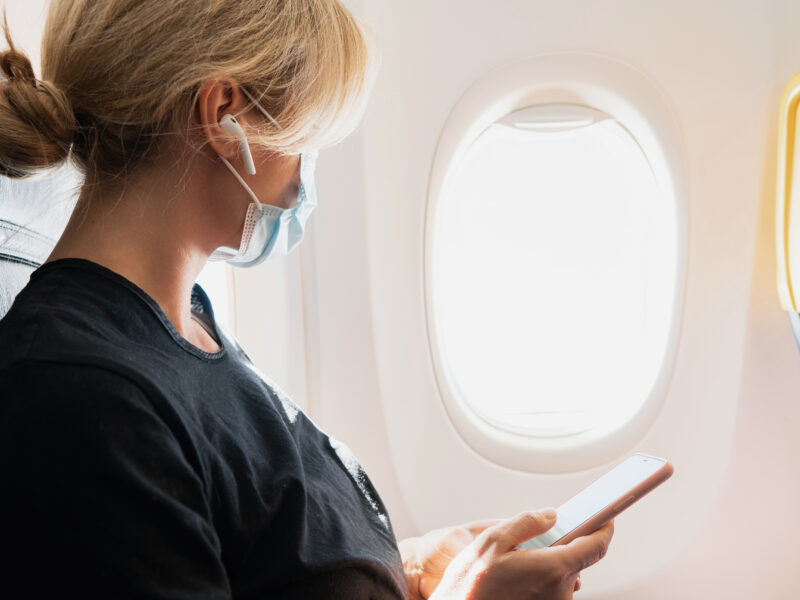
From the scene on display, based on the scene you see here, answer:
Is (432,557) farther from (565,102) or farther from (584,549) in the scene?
(565,102)

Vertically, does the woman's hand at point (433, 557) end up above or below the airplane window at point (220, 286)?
below

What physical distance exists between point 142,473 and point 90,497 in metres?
0.05

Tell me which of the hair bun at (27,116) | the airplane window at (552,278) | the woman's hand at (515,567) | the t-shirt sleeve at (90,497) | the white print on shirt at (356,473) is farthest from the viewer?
the airplane window at (552,278)

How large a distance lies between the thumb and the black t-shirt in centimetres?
15

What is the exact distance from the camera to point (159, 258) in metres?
0.84

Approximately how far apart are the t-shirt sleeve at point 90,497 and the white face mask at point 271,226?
1.21 feet

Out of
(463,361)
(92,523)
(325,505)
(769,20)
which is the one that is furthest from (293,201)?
(769,20)

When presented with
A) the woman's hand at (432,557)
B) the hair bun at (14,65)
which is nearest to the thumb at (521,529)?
the woman's hand at (432,557)

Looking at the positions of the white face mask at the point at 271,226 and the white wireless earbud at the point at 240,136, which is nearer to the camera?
the white wireless earbud at the point at 240,136

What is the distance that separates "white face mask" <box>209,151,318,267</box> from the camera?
3.18 ft

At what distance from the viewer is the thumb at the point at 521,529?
940mm

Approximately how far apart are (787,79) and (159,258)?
1.47 meters

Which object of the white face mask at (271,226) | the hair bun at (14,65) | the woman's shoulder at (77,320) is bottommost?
the woman's shoulder at (77,320)

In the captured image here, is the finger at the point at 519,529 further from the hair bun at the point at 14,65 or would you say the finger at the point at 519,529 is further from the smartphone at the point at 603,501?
the hair bun at the point at 14,65
